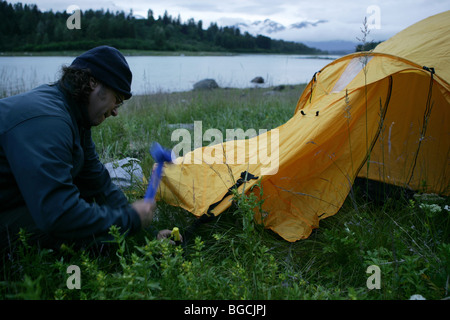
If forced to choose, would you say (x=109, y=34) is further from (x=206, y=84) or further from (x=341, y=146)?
(x=341, y=146)

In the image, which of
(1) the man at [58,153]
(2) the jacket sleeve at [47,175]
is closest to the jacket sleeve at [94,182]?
(1) the man at [58,153]

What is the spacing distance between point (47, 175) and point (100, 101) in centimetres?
64

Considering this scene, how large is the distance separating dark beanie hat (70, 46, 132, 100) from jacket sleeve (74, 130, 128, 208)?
0.58 metres

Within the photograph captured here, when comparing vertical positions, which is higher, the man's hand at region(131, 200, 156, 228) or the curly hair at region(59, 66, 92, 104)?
the curly hair at region(59, 66, 92, 104)

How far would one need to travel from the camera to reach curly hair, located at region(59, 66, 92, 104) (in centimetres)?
172

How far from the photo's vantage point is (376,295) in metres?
1.71

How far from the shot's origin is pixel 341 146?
9.35ft

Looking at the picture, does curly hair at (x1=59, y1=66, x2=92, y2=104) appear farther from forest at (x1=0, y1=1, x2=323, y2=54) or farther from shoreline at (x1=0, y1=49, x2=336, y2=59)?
shoreline at (x1=0, y1=49, x2=336, y2=59)

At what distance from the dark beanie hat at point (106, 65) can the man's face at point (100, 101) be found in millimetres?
43

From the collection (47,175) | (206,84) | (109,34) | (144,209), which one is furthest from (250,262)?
(109,34)

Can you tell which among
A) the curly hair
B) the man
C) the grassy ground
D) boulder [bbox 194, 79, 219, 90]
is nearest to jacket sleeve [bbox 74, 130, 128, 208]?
the man

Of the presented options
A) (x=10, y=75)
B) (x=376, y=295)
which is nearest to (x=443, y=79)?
(x=376, y=295)

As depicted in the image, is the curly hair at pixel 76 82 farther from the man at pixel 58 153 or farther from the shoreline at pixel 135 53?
the shoreline at pixel 135 53

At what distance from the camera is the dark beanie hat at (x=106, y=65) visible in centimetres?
178
